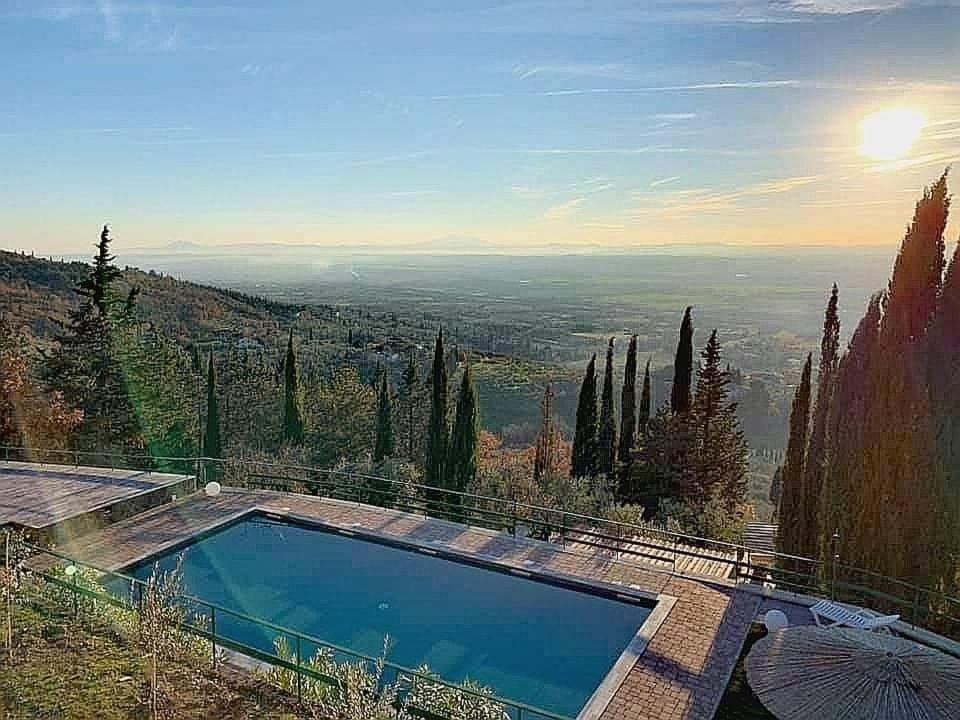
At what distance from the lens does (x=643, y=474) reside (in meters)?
19.2

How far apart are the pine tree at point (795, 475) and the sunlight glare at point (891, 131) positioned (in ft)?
15.1

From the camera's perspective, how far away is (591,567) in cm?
1048

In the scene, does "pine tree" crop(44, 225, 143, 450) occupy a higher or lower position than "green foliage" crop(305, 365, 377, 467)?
higher

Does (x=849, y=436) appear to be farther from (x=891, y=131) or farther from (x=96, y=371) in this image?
(x=96, y=371)

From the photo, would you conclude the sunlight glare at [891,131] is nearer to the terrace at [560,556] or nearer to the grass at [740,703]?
the terrace at [560,556]

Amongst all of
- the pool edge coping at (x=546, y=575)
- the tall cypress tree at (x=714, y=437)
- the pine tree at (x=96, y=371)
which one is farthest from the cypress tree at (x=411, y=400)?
the pool edge coping at (x=546, y=575)

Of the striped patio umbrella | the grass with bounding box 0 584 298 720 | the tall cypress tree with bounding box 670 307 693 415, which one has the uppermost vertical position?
the tall cypress tree with bounding box 670 307 693 415

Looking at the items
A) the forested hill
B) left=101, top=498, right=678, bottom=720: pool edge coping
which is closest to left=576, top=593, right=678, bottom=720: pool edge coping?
left=101, top=498, right=678, bottom=720: pool edge coping

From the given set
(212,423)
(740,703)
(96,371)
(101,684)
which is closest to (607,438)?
(212,423)

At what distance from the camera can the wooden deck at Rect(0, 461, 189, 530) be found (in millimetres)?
11227

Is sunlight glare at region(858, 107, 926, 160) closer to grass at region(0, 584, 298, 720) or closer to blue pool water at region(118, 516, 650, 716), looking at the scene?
blue pool water at region(118, 516, 650, 716)

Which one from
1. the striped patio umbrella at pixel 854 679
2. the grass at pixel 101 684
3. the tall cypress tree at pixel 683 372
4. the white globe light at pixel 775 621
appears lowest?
the grass at pixel 101 684

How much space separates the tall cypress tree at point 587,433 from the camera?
73.4 ft

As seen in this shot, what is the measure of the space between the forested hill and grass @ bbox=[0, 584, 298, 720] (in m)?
27.9
